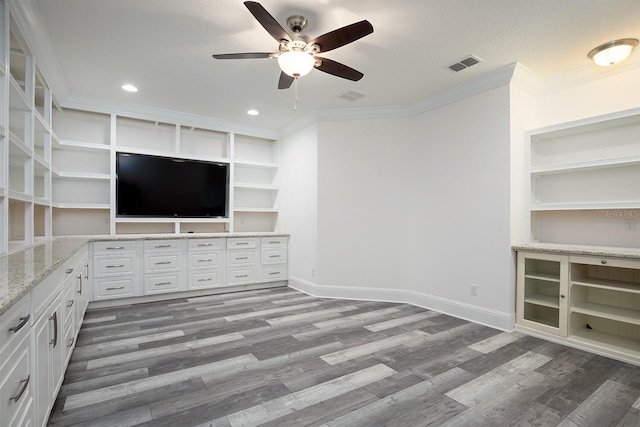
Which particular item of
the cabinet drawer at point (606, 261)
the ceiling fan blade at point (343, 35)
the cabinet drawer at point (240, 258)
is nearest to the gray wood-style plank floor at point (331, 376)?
the cabinet drawer at point (606, 261)

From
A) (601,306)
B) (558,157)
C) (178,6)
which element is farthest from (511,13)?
(601,306)

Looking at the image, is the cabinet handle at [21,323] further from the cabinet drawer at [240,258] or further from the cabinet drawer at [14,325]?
the cabinet drawer at [240,258]

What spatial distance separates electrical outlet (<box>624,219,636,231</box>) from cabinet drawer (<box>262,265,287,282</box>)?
13.9 feet

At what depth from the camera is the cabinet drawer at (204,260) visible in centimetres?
461

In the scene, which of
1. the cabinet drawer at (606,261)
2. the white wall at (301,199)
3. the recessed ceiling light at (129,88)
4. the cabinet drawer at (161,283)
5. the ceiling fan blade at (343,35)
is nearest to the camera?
the ceiling fan blade at (343,35)

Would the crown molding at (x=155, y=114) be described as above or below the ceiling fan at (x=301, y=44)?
above

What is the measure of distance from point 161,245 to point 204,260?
617 millimetres

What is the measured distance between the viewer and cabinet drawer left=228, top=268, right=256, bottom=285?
4912 mm

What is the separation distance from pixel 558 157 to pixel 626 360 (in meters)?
1.99

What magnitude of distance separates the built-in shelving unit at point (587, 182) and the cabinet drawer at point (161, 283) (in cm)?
451

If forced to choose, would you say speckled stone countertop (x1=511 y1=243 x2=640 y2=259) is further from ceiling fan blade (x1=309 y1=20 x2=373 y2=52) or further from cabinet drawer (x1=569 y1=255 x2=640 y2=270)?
ceiling fan blade (x1=309 y1=20 x2=373 y2=52)

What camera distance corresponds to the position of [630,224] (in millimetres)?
2977

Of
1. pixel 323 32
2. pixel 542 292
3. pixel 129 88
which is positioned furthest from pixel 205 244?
pixel 542 292

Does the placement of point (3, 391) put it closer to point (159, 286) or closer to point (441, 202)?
point (159, 286)
